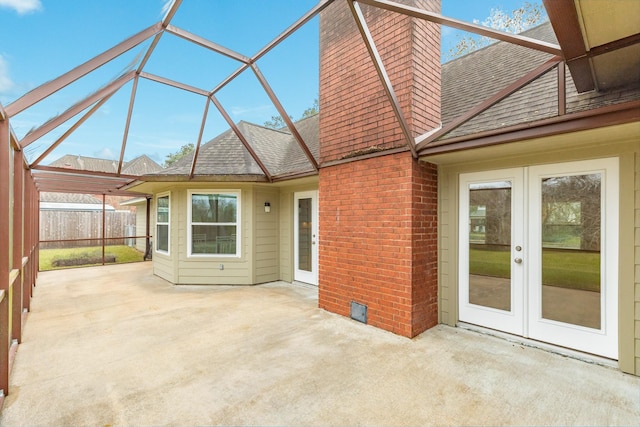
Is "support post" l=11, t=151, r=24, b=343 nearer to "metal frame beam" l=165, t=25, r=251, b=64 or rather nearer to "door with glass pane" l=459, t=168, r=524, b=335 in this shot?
"metal frame beam" l=165, t=25, r=251, b=64

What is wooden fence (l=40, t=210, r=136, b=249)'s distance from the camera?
14.0m

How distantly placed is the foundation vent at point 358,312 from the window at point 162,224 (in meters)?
5.23

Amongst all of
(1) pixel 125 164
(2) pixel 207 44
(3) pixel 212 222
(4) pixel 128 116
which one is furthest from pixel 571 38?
(1) pixel 125 164

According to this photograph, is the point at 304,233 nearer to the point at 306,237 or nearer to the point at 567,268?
the point at 306,237

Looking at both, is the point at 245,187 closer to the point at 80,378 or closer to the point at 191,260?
the point at 191,260

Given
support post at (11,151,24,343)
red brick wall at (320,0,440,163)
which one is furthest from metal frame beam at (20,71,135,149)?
red brick wall at (320,0,440,163)

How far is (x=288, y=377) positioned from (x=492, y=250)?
2909 mm

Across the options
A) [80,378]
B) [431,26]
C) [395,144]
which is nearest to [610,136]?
[395,144]

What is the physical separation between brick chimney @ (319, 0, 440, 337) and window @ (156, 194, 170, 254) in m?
4.66

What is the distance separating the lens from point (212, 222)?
6.95 m

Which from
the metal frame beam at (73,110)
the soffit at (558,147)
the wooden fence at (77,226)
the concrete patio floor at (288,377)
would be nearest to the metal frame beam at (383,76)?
the soffit at (558,147)

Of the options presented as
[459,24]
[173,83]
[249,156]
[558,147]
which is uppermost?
[173,83]

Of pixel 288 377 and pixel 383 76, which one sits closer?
pixel 288 377

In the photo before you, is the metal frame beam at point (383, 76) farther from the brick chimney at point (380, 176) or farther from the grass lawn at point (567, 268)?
the grass lawn at point (567, 268)
